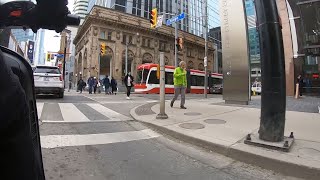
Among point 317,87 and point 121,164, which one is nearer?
point 121,164

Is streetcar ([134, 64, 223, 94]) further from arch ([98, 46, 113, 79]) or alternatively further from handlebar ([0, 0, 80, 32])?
handlebar ([0, 0, 80, 32])

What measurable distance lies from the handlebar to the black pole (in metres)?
3.87

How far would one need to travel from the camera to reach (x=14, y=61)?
131 cm

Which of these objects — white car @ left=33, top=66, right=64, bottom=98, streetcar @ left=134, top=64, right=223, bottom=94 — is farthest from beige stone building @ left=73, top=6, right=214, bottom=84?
white car @ left=33, top=66, right=64, bottom=98

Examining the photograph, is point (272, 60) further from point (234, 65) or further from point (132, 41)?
point (132, 41)

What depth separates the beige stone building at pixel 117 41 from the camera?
4247 centimetres

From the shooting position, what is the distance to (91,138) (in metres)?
5.28

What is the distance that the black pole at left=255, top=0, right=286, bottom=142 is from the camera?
15.3ft

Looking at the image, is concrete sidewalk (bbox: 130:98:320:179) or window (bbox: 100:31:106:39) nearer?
concrete sidewalk (bbox: 130:98:320:179)

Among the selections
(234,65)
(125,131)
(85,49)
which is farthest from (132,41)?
(125,131)

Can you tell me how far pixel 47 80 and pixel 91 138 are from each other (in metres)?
9.18

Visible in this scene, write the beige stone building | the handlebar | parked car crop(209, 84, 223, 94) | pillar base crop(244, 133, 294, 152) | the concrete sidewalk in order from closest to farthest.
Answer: the handlebar
the concrete sidewalk
pillar base crop(244, 133, 294, 152)
parked car crop(209, 84, 223, 94)
the beige stone building

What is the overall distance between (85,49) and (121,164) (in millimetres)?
44863

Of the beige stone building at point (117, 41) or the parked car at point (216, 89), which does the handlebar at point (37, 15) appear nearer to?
the parked car at point (216, 89)
